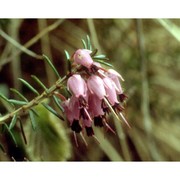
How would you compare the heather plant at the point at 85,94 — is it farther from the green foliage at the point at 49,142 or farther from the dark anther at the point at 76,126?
the green foliage at the point at 49,142

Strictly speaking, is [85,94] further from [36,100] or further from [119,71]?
[119,71]

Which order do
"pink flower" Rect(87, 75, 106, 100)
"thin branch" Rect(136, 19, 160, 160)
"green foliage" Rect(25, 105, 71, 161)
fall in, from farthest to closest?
"thin branch" Rect(136, 19, 160, 160) < "green foliage" Rect(25, 105, 71, 161) < "pink flower" Rect(87, 75, 106, 100)

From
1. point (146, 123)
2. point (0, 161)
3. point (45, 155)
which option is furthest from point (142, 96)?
point (0, 161)

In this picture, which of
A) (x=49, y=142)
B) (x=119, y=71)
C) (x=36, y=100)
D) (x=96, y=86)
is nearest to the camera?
(x=96, y=86)

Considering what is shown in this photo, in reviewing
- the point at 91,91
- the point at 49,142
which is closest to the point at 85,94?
the point at 91,91

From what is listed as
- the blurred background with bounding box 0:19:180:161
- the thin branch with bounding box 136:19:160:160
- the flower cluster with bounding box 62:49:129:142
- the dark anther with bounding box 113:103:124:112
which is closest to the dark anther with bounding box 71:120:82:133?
the flower cluster with bounding box 62:49:129:142

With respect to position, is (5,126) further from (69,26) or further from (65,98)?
(69,26)

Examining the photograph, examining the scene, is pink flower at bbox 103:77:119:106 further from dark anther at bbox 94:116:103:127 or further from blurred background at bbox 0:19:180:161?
blurred background at bbox 0:19:180:161
